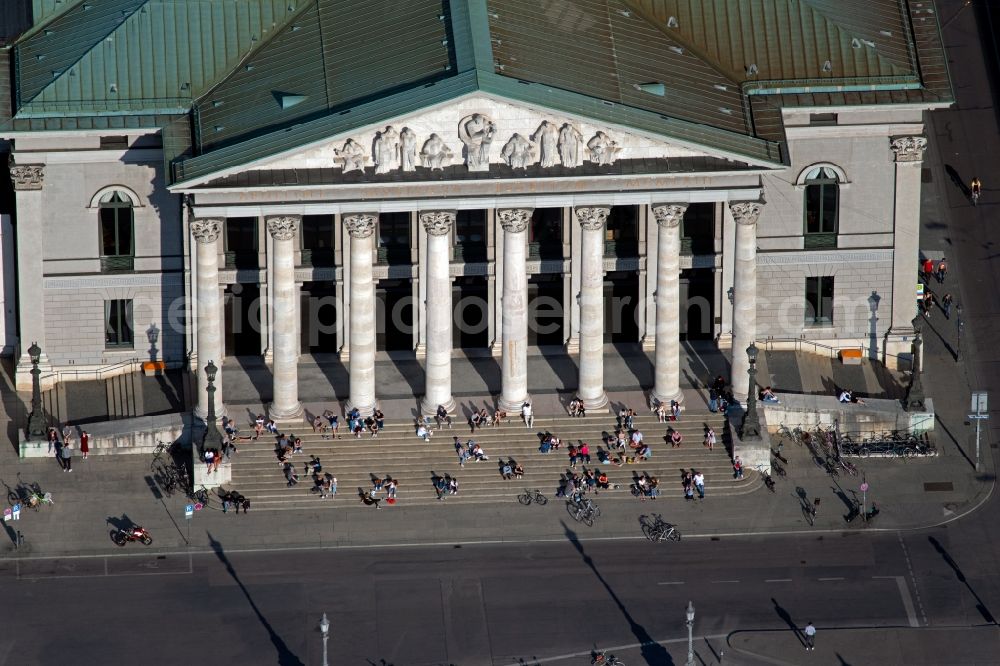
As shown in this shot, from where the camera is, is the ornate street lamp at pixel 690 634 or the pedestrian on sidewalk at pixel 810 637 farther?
the pedestrian on sidewalk at pixel 810 637

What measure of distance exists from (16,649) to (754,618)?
136ft

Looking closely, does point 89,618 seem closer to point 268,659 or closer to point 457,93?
point 268,659

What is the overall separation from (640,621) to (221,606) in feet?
77.8

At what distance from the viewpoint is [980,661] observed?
639 ft

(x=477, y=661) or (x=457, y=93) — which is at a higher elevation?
(x=457, y=93)

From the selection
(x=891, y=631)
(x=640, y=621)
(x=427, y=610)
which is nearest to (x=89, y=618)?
(x=427, y=610)

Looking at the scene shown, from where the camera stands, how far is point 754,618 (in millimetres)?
198375

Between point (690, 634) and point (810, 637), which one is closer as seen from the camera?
point (690, 634)

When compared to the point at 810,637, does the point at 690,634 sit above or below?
above

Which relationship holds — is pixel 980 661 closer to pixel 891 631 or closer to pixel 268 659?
pixel 891 631

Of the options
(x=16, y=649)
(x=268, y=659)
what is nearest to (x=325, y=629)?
(x=268, y=659)

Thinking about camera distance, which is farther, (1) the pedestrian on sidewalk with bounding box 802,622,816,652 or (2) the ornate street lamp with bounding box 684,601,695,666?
(1) the pedestrian on sidewalk with bounding box 802,622,816,652

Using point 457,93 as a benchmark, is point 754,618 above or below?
below

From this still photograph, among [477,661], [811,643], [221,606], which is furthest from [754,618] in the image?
[221,606]
